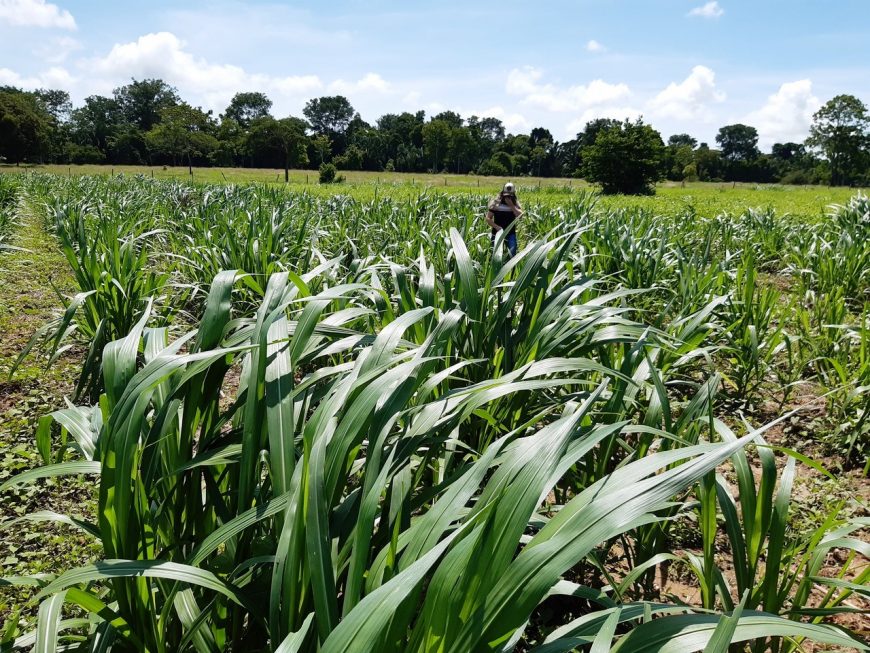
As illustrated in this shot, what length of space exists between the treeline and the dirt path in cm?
2787

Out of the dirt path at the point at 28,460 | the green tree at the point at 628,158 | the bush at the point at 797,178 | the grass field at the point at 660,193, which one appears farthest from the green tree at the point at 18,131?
the bush at the point at 797,178

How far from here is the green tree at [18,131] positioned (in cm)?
4384

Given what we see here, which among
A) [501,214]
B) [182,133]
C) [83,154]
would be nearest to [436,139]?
[182,133]

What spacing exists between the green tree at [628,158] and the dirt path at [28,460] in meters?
27.3

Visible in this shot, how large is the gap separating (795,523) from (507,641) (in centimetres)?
183

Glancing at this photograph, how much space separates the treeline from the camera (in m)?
30.8

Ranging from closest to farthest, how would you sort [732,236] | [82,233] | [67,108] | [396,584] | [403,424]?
[396,584], [403,424], [82,233], [732,236], [67,108]

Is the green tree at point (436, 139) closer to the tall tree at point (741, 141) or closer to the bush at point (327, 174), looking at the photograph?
the bush at point (327, 174)

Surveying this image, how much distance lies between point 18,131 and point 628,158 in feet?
160

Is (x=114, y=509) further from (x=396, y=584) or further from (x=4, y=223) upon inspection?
(x=4, y=223)

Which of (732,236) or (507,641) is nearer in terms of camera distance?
(507,641)

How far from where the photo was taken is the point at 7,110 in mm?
43844

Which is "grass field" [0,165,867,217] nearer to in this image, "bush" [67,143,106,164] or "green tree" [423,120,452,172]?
"green tree" [423,120,452,172]

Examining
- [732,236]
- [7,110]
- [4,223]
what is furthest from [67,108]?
[732,236]
